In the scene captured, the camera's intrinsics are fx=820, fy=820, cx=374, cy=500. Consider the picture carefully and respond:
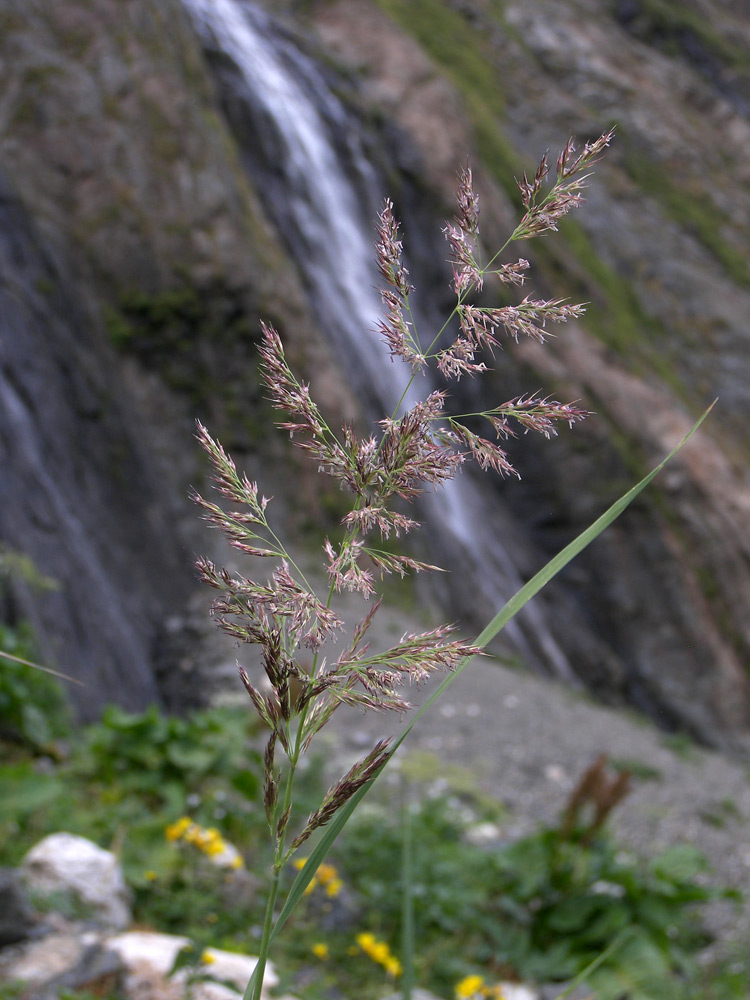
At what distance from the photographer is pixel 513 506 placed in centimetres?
1539

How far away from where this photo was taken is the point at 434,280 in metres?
16.0

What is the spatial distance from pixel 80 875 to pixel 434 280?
47.9ft

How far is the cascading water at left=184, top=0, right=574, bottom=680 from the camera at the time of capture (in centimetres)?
1265

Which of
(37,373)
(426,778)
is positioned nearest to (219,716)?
(426,778)

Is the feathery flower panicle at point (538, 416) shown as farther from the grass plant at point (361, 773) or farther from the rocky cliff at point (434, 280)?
the rocky cliff at point (434, 280)

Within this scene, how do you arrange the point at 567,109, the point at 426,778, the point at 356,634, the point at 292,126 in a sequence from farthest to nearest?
1. the point at 567,109
2. the point at 292,126
3. the point at 426,778
4. the point at 356,634

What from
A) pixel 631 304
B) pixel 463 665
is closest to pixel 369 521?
pixel 463 665

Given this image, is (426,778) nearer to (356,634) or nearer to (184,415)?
(184,415)

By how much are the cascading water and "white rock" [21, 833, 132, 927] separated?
9.10 m

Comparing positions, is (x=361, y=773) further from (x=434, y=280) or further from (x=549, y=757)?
(x=434, y=280)

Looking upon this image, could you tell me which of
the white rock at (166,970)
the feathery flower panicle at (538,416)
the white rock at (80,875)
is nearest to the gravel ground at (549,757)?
the white rock at (80,875)

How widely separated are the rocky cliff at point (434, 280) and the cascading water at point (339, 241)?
515 mm

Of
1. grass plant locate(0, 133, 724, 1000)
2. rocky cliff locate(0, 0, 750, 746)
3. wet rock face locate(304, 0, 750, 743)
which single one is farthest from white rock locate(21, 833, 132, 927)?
wet rock face locate(304, 0, 750, 743)

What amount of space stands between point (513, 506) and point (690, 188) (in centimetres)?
1557
